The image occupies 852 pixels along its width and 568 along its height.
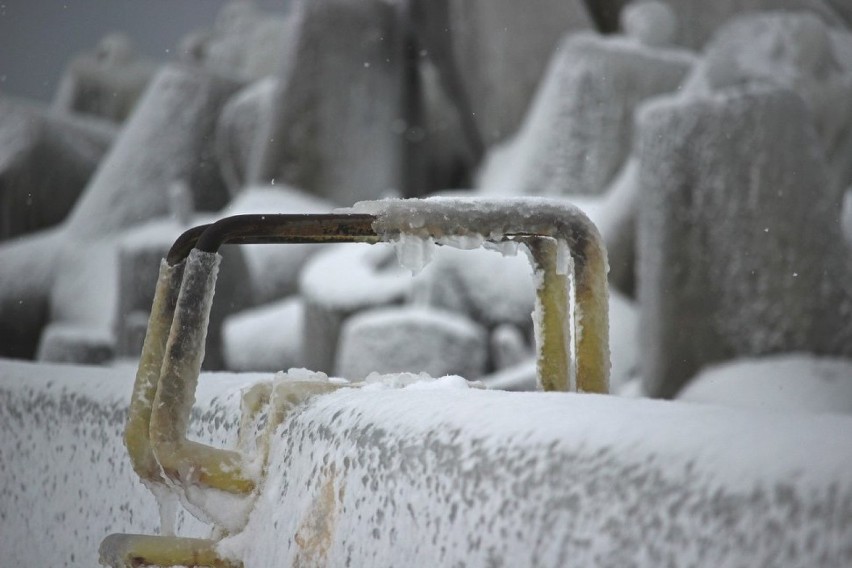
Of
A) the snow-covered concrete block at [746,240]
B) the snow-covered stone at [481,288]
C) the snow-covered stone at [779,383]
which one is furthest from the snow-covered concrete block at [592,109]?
the snow-covered stone at [779,383]

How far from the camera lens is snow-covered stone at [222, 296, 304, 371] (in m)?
5.78

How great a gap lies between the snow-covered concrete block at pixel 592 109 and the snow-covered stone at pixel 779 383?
2.10 m

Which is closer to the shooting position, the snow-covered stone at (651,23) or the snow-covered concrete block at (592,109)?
the snow-covered concrete block at (592,109)

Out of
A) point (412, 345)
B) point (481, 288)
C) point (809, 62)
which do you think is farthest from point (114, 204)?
point (809, 62)

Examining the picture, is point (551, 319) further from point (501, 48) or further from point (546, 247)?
point (501, 48)

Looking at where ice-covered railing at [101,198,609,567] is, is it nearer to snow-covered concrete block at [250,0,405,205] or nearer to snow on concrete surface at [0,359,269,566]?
snow on concrete surface at [0,359,269,566]

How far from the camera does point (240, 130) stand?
25.9ft

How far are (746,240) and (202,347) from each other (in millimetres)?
3458

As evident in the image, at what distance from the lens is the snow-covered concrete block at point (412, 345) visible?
4656 mm

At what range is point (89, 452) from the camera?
1.16 m

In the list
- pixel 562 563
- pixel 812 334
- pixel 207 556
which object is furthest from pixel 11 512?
pixel 812 334

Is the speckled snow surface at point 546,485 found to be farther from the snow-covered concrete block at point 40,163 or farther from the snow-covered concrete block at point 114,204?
the snow-covered concrete block at point 40,163

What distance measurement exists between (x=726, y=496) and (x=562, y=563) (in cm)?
10

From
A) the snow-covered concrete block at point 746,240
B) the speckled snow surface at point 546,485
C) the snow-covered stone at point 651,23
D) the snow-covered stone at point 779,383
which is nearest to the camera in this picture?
the speckled snow surface at point 546,485
